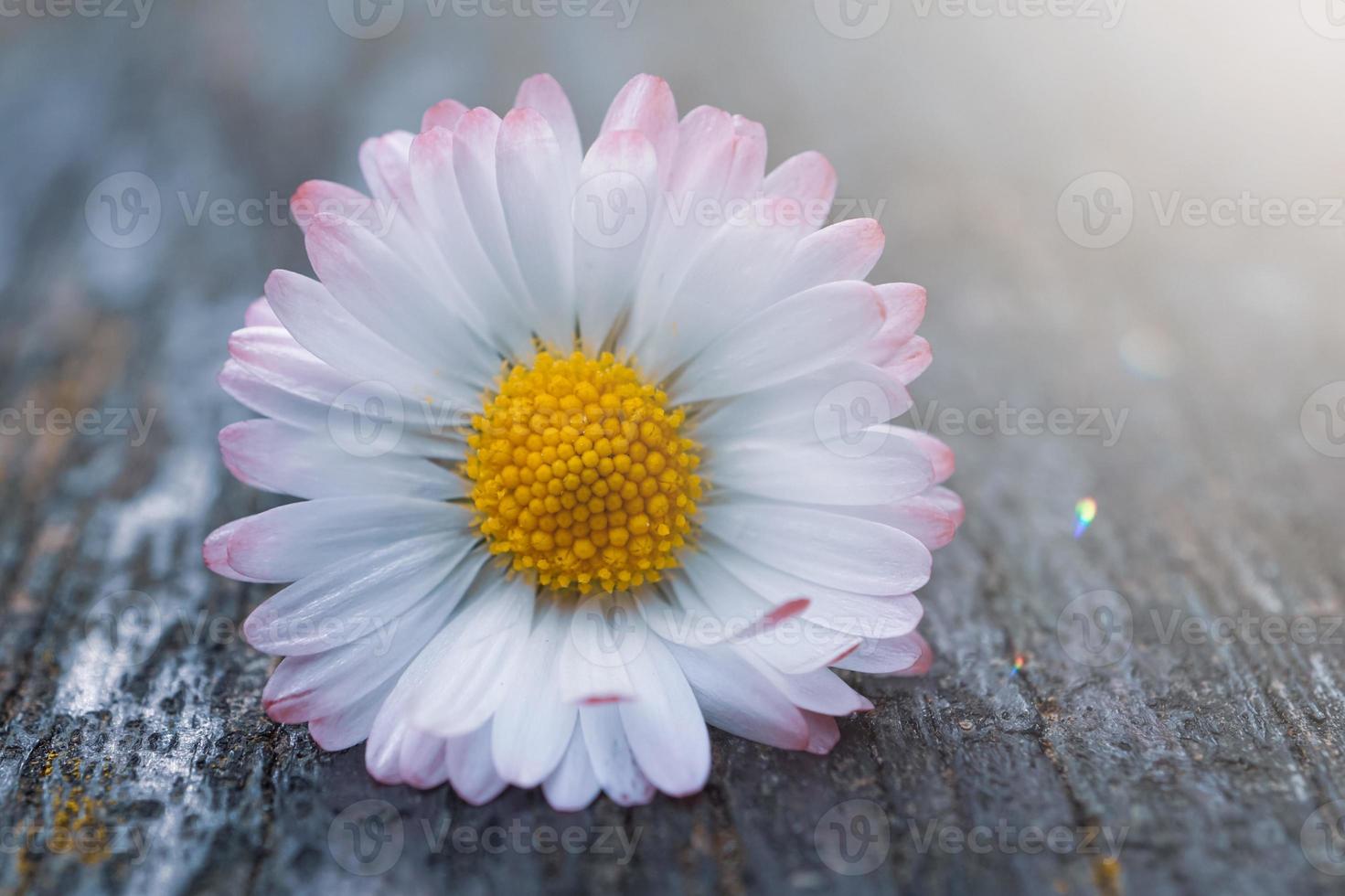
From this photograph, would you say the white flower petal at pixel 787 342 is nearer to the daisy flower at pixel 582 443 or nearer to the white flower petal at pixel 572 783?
the daisy flower at pixel 582 443

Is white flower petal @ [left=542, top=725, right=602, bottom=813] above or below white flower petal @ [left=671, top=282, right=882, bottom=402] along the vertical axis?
below

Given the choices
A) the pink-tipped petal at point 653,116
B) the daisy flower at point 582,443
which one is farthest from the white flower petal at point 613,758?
the pink-tipped petal at point 653,116

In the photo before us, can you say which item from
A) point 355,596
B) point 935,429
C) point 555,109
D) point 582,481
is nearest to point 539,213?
point 555,109

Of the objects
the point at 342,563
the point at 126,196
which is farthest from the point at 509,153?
the point at 126,196

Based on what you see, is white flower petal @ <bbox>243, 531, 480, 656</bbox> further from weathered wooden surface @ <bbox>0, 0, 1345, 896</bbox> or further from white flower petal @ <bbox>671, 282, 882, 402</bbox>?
white flower petal @ <bbox>671, 282, 882, 402</bbox>

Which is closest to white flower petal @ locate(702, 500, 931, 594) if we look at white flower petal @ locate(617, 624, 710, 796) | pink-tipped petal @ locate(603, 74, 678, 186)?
white flower petal @ locate(617, 624, 710, 796)

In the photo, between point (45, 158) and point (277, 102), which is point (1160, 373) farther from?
point (45, 158)

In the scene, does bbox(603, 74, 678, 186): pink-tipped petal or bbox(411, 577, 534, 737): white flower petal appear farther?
bbox(603, 74, 678, 186): pink-tipped petal
